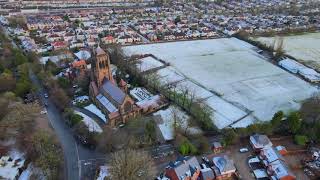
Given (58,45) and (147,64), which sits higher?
(58,45)

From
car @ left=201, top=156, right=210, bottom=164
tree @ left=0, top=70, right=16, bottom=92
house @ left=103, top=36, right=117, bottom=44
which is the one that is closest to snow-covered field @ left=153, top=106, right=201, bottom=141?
car @ left=201, top=156, right=210, bottom=164

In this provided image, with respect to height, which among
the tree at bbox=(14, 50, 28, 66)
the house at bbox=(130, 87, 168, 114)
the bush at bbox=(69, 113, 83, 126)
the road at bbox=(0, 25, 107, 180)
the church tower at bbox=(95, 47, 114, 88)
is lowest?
the road at bbox=(0, 25, 107, 180)

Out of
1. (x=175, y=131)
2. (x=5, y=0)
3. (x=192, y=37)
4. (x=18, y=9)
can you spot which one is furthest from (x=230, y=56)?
(x=5, y=0)

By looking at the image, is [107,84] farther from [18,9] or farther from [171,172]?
[18,9]

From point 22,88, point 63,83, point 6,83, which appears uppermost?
point 6,83

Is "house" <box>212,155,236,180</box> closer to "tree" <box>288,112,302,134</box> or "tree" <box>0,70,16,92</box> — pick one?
"tree" <box>288,112,302,134</box>

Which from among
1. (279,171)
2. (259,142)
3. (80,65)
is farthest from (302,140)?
(80,65)

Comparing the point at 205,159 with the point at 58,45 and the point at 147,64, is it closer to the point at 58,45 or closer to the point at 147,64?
the point at 147,64
